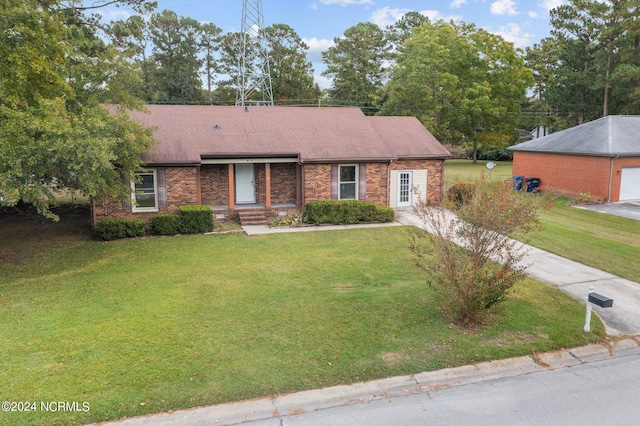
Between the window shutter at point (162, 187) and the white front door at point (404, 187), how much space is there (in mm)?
9959

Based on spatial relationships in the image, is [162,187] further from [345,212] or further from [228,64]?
[228,64]

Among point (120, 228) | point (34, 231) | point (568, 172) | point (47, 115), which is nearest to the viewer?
point (47, 115)

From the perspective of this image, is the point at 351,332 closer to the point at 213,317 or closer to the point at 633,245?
the point at 213,317

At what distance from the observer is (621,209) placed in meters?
20.2

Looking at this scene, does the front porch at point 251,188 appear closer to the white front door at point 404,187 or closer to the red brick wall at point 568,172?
the white front door at point 404,187

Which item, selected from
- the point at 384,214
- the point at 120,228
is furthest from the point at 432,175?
the point at 120,228

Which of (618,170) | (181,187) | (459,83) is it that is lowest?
(181,187)

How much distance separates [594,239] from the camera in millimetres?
14891

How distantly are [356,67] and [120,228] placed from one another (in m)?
40.8

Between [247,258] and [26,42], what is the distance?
7428 millimetres

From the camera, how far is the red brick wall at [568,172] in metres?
21.8

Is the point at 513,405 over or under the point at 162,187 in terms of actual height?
under

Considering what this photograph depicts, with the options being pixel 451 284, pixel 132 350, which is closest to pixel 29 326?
pixel 132 350

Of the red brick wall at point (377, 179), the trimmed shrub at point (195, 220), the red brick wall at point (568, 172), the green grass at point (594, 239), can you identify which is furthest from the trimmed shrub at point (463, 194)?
the trimmed shrub at point (195, 220)
